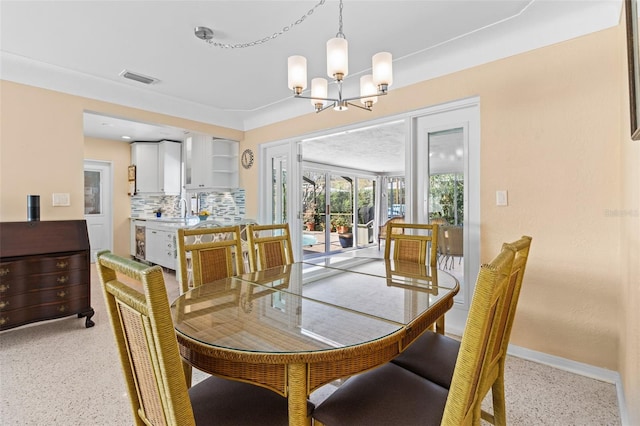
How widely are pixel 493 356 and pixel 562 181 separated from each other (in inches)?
68.6

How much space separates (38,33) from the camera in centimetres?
244

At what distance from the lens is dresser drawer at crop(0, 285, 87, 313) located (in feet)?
8.61

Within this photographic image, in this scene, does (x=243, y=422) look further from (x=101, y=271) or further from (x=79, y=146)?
(x=79, y=146)

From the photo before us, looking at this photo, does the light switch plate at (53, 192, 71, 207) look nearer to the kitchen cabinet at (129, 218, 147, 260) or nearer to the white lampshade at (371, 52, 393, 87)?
the kitchen cabinet at (129, 218, 147, 260)

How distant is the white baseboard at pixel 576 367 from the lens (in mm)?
1918

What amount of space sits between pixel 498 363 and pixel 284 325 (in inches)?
36.2

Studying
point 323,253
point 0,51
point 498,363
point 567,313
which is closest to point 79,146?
point 0,51

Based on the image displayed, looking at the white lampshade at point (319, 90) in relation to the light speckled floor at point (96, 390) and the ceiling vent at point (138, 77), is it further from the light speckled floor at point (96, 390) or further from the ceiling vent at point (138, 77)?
the ceiling vent at point (138, 77)

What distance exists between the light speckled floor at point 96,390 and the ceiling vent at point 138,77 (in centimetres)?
259

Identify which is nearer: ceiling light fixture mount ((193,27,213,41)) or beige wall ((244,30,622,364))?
beige wall ((244,30,622,364))

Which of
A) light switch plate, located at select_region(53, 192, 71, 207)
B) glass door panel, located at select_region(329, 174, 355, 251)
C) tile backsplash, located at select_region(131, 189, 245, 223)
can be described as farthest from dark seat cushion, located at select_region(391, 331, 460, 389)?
glass door panel, located at select_region(329, 174, 355, 251)

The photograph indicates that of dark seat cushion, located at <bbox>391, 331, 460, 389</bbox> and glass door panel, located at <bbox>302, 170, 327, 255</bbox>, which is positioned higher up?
glass door panel, located at <bbox>302, 170, 327, 255</bbox>

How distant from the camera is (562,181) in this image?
88.3 inches

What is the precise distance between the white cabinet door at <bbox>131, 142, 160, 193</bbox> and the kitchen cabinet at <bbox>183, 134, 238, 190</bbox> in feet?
4.81
